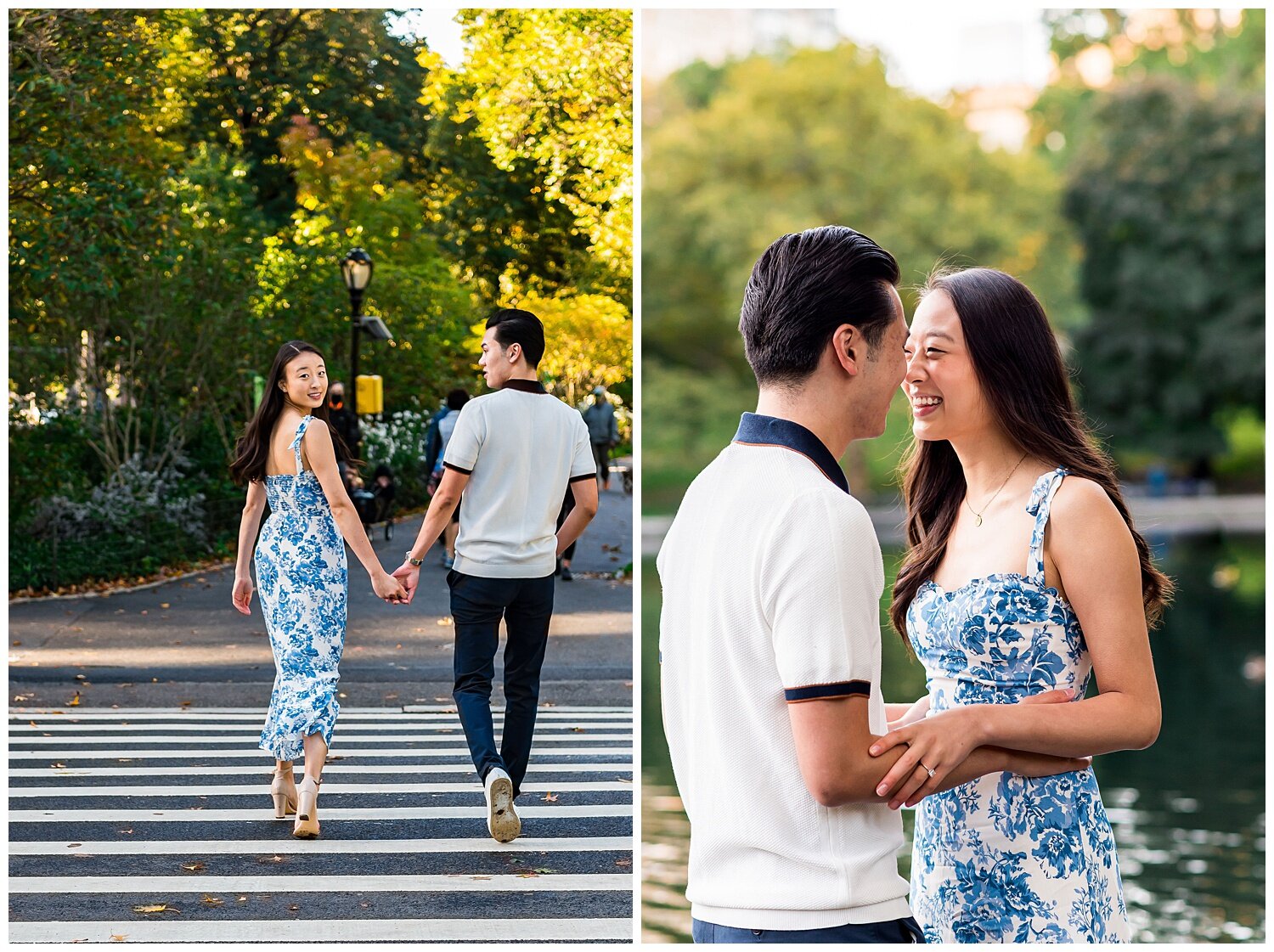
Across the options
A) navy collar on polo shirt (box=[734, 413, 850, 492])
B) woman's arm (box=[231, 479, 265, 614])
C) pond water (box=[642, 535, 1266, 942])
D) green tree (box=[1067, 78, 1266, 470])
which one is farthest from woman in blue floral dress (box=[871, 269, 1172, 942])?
green tree (box=[1067, 78, 1266, 470])

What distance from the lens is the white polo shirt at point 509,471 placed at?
179 inches

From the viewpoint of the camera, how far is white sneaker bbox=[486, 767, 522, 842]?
4.50 meters

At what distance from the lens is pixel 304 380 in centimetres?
456

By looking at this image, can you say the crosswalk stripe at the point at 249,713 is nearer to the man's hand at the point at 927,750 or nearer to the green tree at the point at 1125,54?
the man's hand at the point at 927,750

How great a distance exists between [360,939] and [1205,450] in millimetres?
43506

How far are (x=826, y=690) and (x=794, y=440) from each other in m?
0.31

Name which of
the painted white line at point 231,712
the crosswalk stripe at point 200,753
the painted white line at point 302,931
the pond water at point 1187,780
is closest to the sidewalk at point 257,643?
the painted white line at point 231,712

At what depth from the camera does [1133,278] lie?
43.3 m

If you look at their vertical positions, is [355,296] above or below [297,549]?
above

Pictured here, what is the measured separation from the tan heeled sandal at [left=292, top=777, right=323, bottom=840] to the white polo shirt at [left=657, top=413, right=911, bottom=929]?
8.96 feet

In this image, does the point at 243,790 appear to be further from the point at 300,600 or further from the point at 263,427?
the point at 263,427

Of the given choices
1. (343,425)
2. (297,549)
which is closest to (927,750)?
(297,549)

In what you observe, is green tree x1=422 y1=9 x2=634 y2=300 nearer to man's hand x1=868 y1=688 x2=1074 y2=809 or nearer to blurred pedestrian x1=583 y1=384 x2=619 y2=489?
blurred pedestrian x1=583 y1=384 x2=619 y2=489

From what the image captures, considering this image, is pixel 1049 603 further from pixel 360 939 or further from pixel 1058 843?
pixel 360 939
